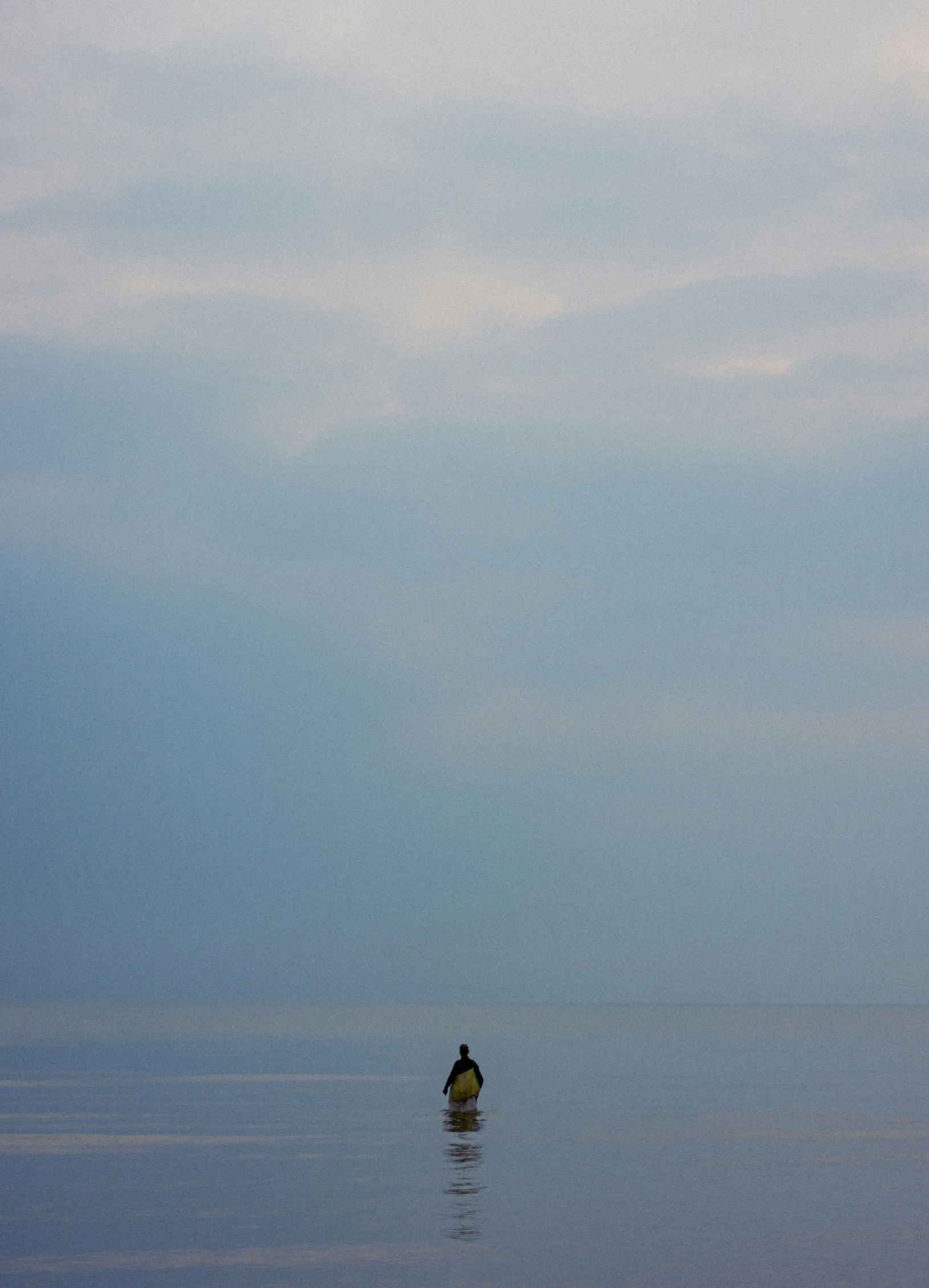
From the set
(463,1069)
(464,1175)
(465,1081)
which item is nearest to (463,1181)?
(464,1175)

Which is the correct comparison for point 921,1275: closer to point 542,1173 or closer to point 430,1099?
point 542,1173

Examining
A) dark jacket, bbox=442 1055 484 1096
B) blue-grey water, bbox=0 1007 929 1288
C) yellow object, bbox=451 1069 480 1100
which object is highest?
dark jacket, bbox=442 1055 484 1096

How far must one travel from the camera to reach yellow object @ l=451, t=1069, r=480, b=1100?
4325 cm

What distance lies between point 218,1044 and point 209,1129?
225 ft

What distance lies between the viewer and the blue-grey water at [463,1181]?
21719 millimetres

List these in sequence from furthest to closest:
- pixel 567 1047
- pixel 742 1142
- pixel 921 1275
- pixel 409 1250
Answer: pixel 567 1047 → pixel 742 1142 → pixel 409 1250 → pixel 921 1275

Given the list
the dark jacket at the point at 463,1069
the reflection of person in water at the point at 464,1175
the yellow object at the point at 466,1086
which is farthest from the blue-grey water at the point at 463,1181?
the dark jacket at the point at 463,1069

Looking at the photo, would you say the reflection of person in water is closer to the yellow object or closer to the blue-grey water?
the blue-grey water

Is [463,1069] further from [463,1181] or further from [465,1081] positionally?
[463,1181]

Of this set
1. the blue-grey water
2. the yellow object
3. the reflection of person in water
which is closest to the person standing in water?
the yellow object

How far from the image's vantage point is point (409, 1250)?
22531 millimetres

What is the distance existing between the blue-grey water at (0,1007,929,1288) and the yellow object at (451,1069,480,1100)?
0.68 metres

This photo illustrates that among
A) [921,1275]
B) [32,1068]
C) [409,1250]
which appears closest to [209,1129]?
[409,1250]

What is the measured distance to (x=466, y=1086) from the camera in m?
43.4
